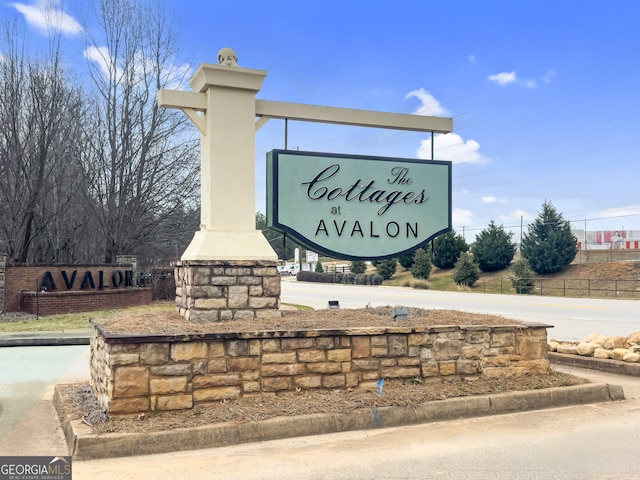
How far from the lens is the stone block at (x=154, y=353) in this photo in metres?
5.89

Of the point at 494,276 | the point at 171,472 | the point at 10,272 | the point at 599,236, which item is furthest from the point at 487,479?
the point at 599,236

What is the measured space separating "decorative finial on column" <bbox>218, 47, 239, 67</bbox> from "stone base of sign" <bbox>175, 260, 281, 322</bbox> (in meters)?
2.58

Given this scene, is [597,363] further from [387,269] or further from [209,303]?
[387,269]

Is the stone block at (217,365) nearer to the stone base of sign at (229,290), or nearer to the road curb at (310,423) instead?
the road curb at (310,423)

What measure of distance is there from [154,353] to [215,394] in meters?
0.74

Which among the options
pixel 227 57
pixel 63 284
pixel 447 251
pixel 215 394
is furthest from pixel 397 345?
pixel 447 251

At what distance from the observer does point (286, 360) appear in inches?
254

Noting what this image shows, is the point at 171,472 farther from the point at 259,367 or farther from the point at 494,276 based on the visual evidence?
the point at 494,276

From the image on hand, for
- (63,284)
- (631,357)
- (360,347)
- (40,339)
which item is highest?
(63,284)

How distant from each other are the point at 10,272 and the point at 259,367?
52.9ft

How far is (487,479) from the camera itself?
188 inches

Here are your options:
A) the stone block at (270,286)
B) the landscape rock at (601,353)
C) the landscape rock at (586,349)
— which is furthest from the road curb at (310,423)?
the landscape rock at (586,349)

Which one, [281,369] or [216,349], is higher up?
[216,349]

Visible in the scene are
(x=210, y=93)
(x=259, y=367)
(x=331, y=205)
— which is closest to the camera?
(x=259, y=367)
